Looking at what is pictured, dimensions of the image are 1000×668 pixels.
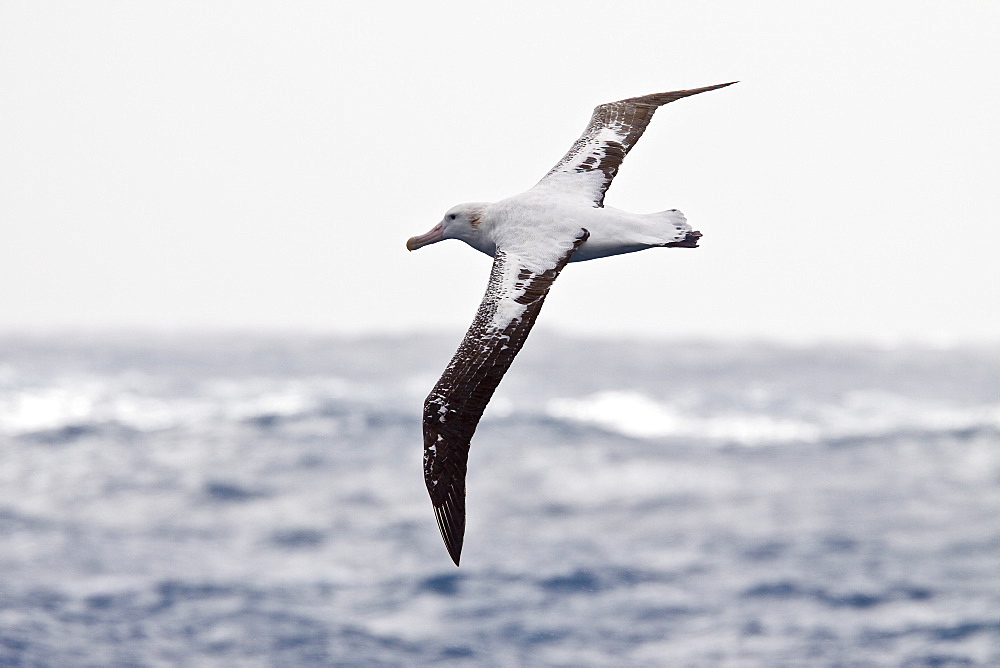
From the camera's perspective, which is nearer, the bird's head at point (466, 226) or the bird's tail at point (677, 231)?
the bird's tail at point (677, 231)

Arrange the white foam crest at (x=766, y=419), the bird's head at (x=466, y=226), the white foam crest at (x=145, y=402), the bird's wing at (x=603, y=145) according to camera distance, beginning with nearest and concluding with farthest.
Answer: the bird's head at (x=466, y=226), the bird's wing at (x=603, y=145), the white foam crest at (x=145, y=402), the white foam crest at (x=766, y=419)

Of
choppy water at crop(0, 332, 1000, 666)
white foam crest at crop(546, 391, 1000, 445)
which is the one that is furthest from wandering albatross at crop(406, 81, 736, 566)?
white foam crest at crop(546, 391, 1000, 445)

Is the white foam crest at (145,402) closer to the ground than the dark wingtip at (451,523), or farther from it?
closer to the ground

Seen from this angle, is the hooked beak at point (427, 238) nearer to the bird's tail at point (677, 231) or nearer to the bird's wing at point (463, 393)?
the bird's wing at point (463, 393)

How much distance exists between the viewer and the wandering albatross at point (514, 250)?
9.61 metres

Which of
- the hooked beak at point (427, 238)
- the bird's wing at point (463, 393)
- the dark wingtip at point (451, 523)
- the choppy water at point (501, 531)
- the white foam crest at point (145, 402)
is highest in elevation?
the hooked beak at point (427, 238)

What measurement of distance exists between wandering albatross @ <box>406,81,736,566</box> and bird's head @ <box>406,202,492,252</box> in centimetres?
1

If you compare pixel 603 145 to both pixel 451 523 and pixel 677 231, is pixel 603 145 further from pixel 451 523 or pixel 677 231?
pixel 451 523

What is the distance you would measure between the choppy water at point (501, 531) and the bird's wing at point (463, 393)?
181ft

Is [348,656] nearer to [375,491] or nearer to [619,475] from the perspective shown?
[375,491]

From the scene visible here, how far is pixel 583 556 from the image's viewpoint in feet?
245

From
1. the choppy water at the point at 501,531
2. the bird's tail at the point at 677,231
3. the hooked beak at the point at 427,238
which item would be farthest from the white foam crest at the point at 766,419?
the bird's tail at the point at 677,231

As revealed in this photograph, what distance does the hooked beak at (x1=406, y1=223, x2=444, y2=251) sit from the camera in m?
12.1

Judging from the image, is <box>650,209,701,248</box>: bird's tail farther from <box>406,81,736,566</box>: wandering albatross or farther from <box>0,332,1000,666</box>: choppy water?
<box>0,332,1000,666</box>: choppy water
